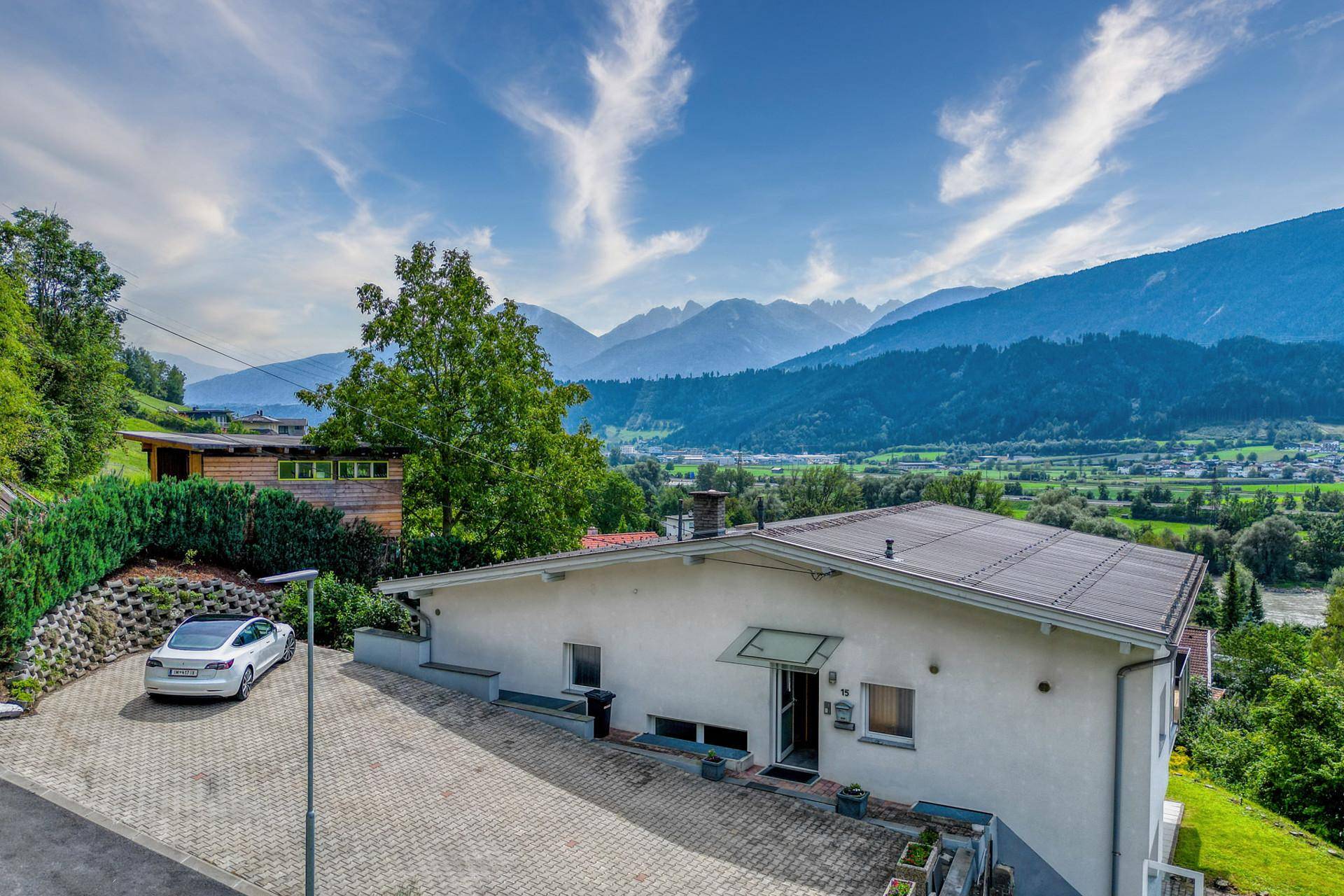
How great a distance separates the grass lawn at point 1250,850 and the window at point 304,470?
24.5m

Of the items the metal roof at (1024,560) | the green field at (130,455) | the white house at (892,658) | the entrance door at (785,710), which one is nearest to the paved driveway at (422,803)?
the white house at (892,658)

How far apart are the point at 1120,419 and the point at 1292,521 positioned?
124655mm

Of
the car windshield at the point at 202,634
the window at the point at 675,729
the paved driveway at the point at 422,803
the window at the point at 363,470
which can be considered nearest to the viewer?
the paved driveway at the point at 422,803

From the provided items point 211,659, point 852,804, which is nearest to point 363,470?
point 211,659

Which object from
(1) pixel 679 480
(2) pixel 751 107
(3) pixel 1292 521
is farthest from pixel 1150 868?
(1) pixel 679 480

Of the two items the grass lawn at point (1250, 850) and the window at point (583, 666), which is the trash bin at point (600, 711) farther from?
the grass lawn at point (1250, 850)

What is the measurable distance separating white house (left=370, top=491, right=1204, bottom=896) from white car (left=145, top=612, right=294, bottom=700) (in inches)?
108

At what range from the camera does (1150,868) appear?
968 centimetres

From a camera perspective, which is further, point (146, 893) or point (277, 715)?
point (277, 715)

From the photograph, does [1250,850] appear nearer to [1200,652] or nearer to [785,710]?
[785,710]

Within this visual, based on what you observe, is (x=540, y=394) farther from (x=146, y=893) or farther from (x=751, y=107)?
(x=146, y=893)

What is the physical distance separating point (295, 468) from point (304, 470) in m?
0.28

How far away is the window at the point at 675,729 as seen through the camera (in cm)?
1300

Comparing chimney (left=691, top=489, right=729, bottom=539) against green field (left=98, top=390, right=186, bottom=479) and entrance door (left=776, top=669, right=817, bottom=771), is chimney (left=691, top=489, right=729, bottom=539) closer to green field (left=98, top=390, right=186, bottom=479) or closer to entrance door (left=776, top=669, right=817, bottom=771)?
entrance door (left=776, top=669, right=817, bottom=771)
